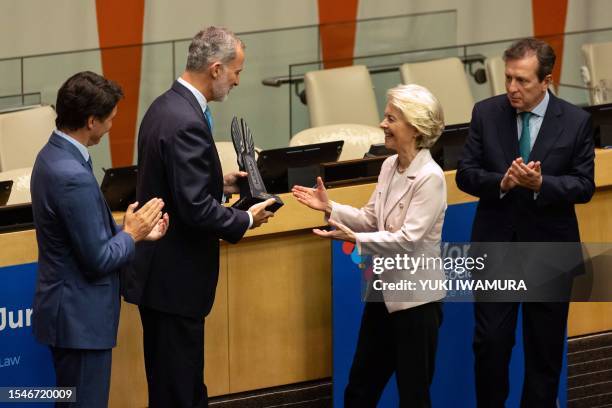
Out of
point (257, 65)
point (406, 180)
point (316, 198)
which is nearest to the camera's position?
point (406, 180)

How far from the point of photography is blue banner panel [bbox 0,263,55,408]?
3.84 meters

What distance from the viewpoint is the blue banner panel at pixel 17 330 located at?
3838mm

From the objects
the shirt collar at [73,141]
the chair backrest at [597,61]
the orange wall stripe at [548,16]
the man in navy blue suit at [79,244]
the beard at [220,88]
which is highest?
the orange wall stripe at [548,16]

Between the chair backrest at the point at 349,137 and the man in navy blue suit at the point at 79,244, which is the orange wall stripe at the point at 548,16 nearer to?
the chair backrest at the point at 349,137

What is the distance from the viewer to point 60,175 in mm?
3160

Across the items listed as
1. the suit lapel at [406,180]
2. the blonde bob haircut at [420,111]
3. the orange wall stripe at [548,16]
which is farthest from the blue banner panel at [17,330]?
the orange wall stripe at [548,16]

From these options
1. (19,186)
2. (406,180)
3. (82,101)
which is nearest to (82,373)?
(82,101)

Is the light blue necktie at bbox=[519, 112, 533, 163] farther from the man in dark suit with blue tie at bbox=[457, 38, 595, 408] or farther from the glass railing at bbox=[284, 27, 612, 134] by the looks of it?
the glass railing at bbox=[284, 27, 612, 134]

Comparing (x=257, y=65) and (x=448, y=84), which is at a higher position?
(x=257, y=65)

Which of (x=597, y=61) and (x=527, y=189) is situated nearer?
(x=527, y=189)

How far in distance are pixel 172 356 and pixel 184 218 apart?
17.9 inches

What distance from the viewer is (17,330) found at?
12.7 ft

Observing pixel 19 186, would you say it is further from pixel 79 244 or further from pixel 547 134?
pixel 547 134

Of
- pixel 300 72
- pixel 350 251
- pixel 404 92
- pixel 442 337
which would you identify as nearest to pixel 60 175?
pixel 404 92
